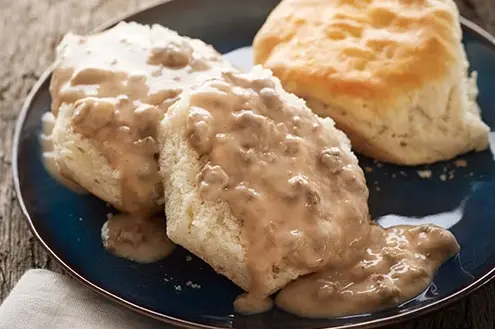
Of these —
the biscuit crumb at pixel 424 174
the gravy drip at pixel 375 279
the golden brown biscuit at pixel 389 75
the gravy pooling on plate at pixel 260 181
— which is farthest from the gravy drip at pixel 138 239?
the biscuit crumb at pixel 424 174

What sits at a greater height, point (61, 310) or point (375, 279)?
point (375, 279)

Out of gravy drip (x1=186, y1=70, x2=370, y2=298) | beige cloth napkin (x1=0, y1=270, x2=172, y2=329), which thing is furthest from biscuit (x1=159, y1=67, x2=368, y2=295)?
beige cloth napkin (x1=0, y1=270, x2=172, y2=329)

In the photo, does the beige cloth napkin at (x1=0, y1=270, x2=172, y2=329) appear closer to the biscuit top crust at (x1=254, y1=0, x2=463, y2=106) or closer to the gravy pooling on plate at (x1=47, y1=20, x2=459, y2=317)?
the gravy pooling on plate at (x1=47, y1=20, x2=459, y2=317)

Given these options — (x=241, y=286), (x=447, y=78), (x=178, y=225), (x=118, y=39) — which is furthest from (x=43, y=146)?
(x=447, y=78)

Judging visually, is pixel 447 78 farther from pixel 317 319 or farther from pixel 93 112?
pixel 93 112

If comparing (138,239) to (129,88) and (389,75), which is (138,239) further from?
(389,75)

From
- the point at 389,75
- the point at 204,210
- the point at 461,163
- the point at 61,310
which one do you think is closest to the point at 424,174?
the point at 461,163

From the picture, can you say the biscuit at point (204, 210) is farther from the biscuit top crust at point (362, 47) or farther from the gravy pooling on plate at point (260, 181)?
the biscuit top crust at point (362, 47)
